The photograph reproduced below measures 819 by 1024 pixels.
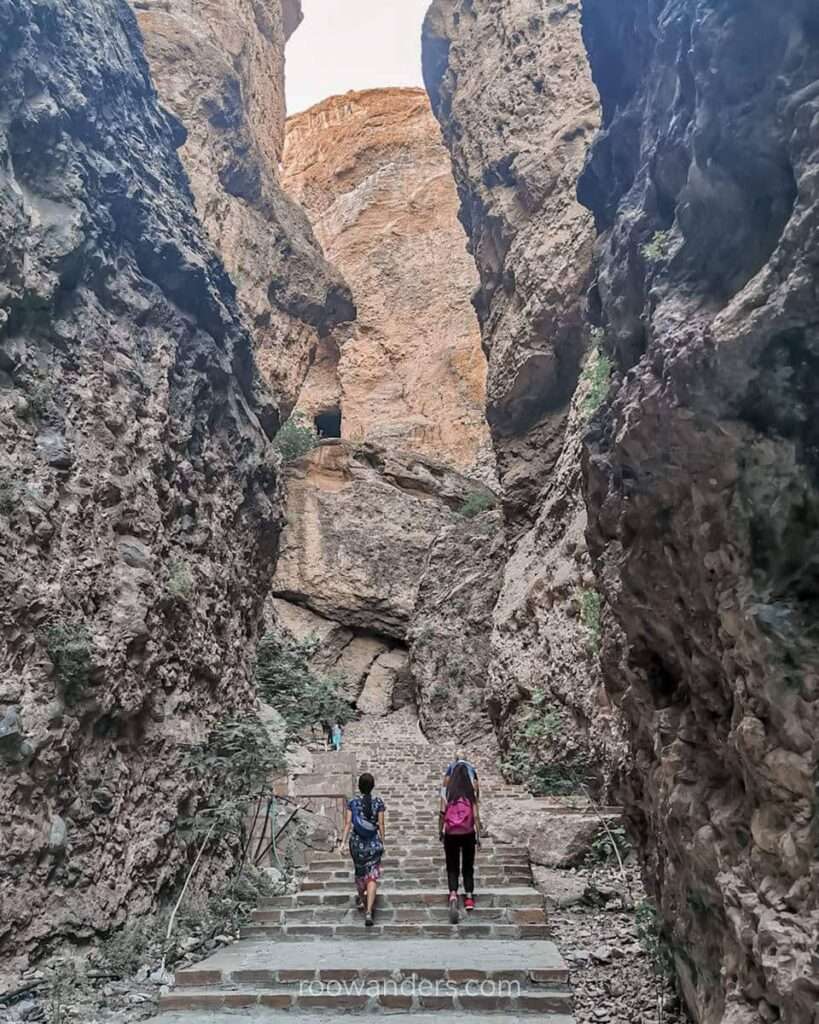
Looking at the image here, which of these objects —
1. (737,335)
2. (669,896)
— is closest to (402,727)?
(669,896)

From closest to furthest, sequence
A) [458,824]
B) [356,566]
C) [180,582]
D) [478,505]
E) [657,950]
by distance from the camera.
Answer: [657,950]
[458,824]
[180,582]
[478,505]
[356,566]

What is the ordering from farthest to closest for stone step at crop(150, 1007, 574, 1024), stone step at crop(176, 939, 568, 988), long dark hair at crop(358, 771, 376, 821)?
long dark hair at crop(358, 771, 376, 821), stone step at crop(176, 939, 568, 988), stone step at crop(150, 1007, 574, 1024)

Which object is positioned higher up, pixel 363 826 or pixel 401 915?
pixel 363 826

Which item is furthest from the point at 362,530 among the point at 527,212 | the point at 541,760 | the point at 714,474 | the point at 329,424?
the point at 714,474

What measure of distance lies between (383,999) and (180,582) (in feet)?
16.5

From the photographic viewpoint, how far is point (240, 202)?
72.3 ft

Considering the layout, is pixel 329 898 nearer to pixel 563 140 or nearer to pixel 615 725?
pixel 615 725

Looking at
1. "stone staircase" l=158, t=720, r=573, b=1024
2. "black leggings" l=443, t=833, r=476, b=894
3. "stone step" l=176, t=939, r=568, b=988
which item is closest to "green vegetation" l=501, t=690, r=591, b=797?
"stone staircase" l=158, t=720, r=573, b=1024

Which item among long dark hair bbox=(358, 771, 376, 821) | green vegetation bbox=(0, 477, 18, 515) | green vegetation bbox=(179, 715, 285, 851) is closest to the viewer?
long dark hair bbox=(358, 771, 376, 821)

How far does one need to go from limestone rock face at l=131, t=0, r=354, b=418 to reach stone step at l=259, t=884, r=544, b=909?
49.1ft

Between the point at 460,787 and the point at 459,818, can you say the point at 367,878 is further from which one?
the point at 460,787

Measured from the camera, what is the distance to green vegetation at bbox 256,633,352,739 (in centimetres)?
1309

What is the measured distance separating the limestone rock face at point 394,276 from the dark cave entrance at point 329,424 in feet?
2.54

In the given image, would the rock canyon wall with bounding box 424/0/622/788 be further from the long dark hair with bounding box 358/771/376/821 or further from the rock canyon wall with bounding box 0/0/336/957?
the long dark hair with bounding box 358/771/376/821
